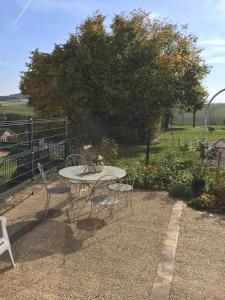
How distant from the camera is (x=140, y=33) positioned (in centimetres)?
1559

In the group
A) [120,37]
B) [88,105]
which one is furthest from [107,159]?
[120,37]

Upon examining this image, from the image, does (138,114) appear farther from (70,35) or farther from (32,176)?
(32,176)

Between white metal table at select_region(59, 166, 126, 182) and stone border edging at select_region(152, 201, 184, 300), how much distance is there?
1179 millimetres

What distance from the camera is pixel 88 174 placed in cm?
644

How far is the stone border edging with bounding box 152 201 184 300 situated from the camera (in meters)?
3.97

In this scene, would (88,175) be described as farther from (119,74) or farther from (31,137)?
(119,74)

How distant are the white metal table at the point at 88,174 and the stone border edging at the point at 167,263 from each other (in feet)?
3.87

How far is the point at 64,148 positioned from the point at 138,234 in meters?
5.79

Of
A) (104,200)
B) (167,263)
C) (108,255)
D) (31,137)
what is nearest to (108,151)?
(31,137)

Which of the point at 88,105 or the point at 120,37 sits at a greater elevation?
the point at 120,37

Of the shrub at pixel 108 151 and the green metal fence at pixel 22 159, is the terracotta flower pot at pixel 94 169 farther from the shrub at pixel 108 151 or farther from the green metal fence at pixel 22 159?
the shrub at pixel 108 151

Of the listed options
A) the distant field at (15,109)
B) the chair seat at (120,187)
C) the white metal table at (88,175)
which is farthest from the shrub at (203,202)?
the distant field at (15,109)

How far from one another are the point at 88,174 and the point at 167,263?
2.30 meters

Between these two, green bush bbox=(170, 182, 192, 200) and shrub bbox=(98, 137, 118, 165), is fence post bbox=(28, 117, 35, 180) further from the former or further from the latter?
green bush bbox=(170, 182, 192, 200)
